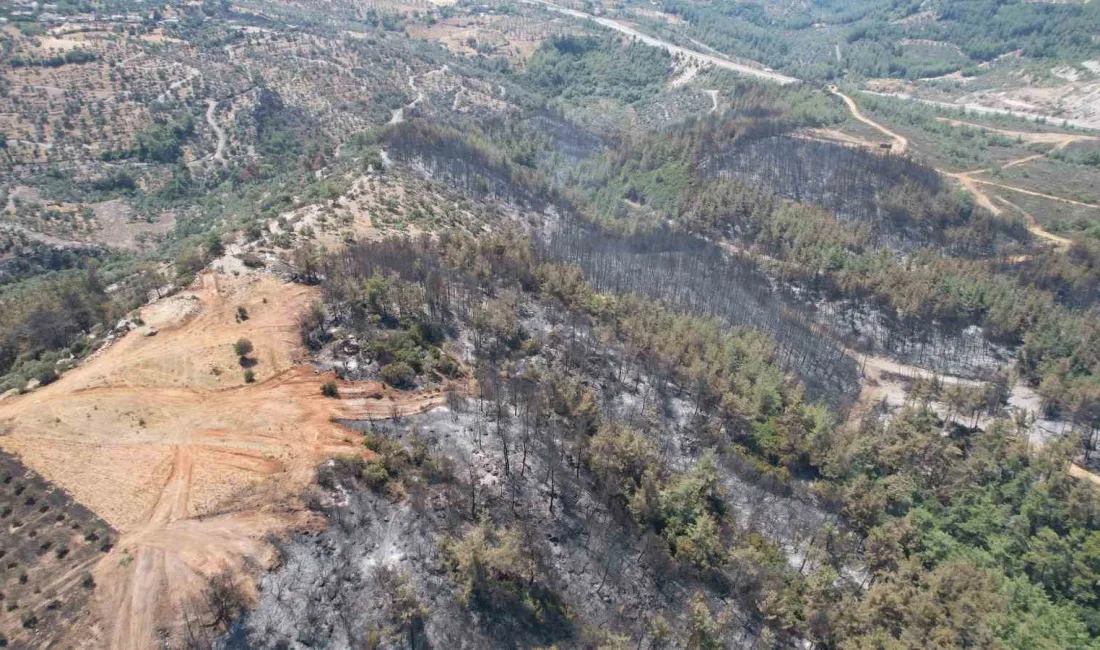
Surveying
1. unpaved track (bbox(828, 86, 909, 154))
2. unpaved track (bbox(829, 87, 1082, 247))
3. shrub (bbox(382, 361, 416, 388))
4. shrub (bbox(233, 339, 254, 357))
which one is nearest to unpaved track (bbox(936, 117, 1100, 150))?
unpaved track (bbox(829, 87, 1082, 247))

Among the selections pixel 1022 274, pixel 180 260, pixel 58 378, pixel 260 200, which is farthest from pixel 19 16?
pixel 1022 274

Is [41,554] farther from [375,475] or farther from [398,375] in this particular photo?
[398,375]

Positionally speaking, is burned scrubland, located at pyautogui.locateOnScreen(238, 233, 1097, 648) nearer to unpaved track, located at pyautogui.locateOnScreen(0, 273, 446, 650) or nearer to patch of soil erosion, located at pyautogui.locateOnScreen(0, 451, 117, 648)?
unpaved track, located at pyautogui.locateOnScreen(0, 273, 446, 650)

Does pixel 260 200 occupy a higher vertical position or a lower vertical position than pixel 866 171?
lower

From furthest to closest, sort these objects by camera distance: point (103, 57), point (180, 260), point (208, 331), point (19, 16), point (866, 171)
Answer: point (19, 16)
point (103, 57)
point (866, 171)
point (180, 260)
point (208, 331)

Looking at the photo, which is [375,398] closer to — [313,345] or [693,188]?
[313,345]

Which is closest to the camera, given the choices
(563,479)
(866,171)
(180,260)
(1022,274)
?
(563,479)
